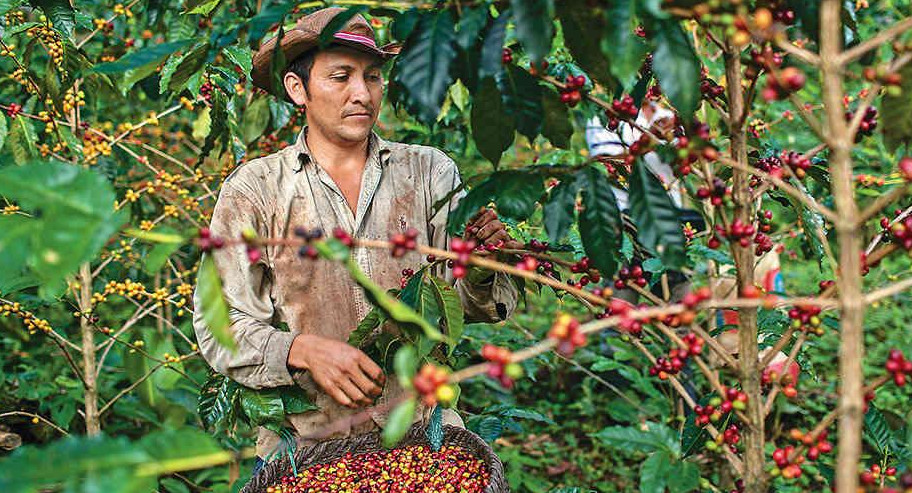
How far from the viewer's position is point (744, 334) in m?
1.26

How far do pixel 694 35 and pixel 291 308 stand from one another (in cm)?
180

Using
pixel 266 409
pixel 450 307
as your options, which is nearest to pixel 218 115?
pixel 266 409

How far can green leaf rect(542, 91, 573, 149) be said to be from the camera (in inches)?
54.1

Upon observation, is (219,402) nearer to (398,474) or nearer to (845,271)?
(398,474)

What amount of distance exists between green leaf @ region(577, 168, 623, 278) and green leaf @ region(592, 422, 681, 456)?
316 millimetres

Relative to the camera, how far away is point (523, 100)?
127 cm

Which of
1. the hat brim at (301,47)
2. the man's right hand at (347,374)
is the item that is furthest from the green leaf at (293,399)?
the hat brim at (301,47)

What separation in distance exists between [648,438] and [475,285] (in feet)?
2.36

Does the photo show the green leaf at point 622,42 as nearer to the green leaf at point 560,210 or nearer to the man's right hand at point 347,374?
the green leaf at point 560,210

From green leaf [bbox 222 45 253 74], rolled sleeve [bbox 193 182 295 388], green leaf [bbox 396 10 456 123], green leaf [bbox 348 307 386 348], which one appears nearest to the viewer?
green leaf [bbox 396 10 456 123]

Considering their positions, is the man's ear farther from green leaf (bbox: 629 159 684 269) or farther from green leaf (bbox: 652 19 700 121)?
green leaf (bbox: 652 19 700 121)

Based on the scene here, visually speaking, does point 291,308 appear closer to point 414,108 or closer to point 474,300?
point 474,300

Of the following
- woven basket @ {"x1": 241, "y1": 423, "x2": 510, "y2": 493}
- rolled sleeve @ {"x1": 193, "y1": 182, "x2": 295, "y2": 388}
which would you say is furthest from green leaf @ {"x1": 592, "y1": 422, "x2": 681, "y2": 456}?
rolled sleeve @ {"x1": 193, "y1": 182, "x2": 295, "y2": 388}

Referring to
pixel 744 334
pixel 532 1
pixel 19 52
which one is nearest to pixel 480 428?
pixel 744 334
